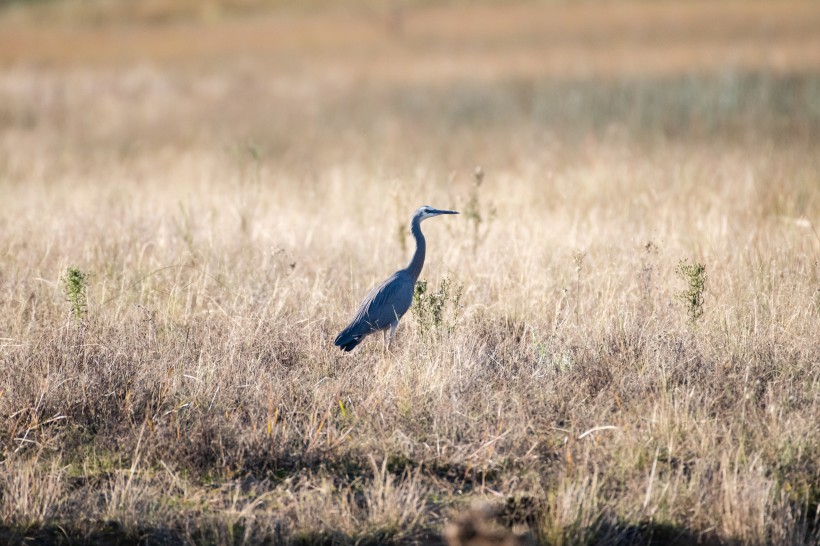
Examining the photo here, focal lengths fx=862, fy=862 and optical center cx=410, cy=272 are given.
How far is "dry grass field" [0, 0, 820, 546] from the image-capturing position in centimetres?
361

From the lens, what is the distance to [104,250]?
6.77 metres

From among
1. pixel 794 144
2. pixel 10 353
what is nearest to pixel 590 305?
pixel 10 353

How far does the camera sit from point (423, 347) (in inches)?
194

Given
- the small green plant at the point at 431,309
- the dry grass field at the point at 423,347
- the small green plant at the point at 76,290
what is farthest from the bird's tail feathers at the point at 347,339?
the small green plant at the point at 76,290

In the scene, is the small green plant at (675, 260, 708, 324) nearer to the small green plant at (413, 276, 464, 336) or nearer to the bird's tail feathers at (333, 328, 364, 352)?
the small green plant at (413, 276, 464, 336)

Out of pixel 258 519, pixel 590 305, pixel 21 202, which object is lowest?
pixel 258 519

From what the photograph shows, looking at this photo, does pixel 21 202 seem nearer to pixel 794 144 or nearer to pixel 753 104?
pixel 794 144

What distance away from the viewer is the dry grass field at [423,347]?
3.61m

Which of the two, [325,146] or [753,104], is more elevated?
[753,104]

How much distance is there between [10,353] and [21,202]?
14.1 ft

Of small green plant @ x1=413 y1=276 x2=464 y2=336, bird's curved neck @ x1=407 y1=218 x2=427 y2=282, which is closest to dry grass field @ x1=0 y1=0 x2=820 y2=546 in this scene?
small green plant @ x1=413 y1=276 x2=464 y2=336

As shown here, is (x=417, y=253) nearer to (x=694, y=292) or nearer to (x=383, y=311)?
(x=383, y=311)

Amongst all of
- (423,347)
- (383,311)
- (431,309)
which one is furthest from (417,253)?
(423,347)

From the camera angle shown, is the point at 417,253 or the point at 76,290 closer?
the point at 76,290
